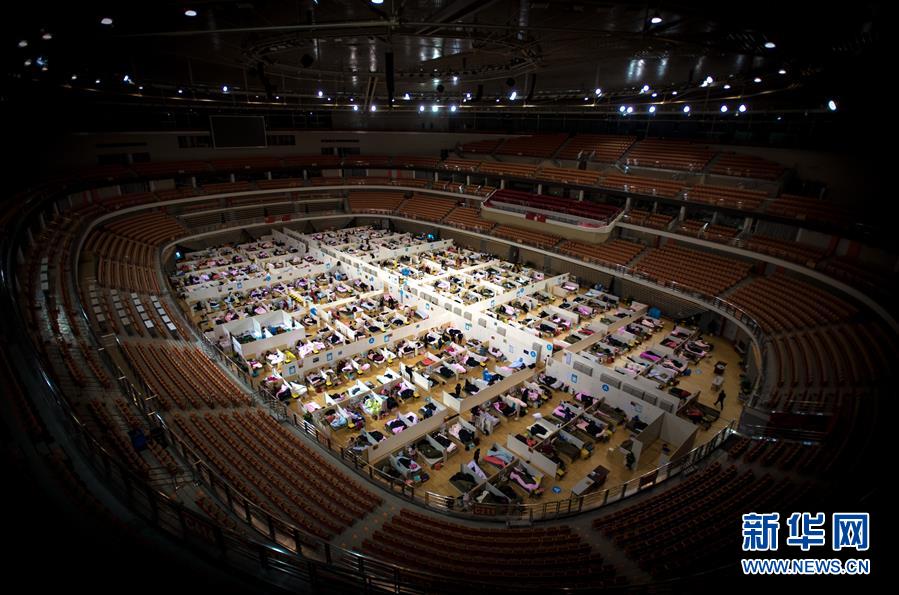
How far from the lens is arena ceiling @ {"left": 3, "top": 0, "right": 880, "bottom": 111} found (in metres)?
9.20

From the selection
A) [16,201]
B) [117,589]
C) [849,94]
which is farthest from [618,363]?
[16,201]

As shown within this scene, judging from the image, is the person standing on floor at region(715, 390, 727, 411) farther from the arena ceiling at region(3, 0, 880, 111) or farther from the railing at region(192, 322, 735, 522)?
the arena ceiling at region(3, 0, 880, 111)

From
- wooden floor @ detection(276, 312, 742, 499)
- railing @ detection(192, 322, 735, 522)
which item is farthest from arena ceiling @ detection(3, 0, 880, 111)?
wooden floor @ detection(276, 312, 742, 499)

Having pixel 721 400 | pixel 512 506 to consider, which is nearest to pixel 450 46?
pixel 512 506

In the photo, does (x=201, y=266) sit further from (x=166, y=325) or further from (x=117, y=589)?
(x=117, y=589)

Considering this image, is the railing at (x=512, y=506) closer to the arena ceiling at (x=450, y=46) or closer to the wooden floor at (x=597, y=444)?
the wooden floor at (x=597, y=444)

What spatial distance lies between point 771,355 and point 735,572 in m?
11.3

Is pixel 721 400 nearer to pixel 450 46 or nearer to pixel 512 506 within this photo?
pixel 512 506

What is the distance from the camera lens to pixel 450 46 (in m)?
15.1

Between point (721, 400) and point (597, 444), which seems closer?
point (597, 444)

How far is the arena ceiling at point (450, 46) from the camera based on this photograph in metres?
9.20

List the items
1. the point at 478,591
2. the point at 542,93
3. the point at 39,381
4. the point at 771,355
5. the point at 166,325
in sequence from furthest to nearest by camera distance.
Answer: the point at 542,93 < the point at 166,325 < the point at 771,355 < the point at 39,381 < the point at 478,591

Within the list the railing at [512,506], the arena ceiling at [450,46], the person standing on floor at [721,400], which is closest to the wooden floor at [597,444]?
the person standing on floor at [721,400]

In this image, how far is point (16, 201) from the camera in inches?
709
